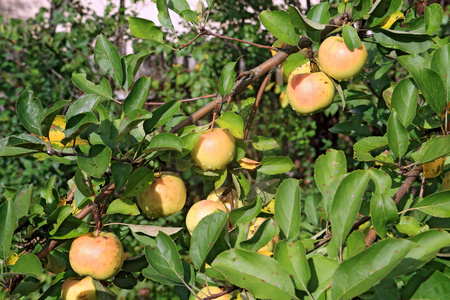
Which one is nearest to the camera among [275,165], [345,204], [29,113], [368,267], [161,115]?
[368,267]

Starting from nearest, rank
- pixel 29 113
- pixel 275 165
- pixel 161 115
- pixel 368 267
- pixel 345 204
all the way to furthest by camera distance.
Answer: pixel 368 267 → pixel 345 204 → pixel 29 113 → pixel 161 115 → pixel 275 165

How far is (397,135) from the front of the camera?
663mm

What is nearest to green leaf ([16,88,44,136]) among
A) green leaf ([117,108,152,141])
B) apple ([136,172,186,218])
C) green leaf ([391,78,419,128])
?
green leaf ([117,108,152,141])

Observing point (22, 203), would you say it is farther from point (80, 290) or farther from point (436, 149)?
point (436, 149)

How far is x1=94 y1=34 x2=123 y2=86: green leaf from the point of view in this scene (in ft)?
2.53

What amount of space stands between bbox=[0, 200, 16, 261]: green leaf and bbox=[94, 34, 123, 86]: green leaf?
28 cm

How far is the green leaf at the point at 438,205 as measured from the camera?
0.60 metres

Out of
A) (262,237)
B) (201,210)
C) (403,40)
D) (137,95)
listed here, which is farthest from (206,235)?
(403,40)

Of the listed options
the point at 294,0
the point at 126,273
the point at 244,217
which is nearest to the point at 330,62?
the point at 244,217

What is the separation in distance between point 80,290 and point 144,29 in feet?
1.69

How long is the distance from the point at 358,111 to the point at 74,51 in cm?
208

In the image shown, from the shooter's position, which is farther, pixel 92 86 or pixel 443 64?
pixel 92 86

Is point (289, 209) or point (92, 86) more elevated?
point (92, 86)

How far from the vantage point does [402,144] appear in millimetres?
663
